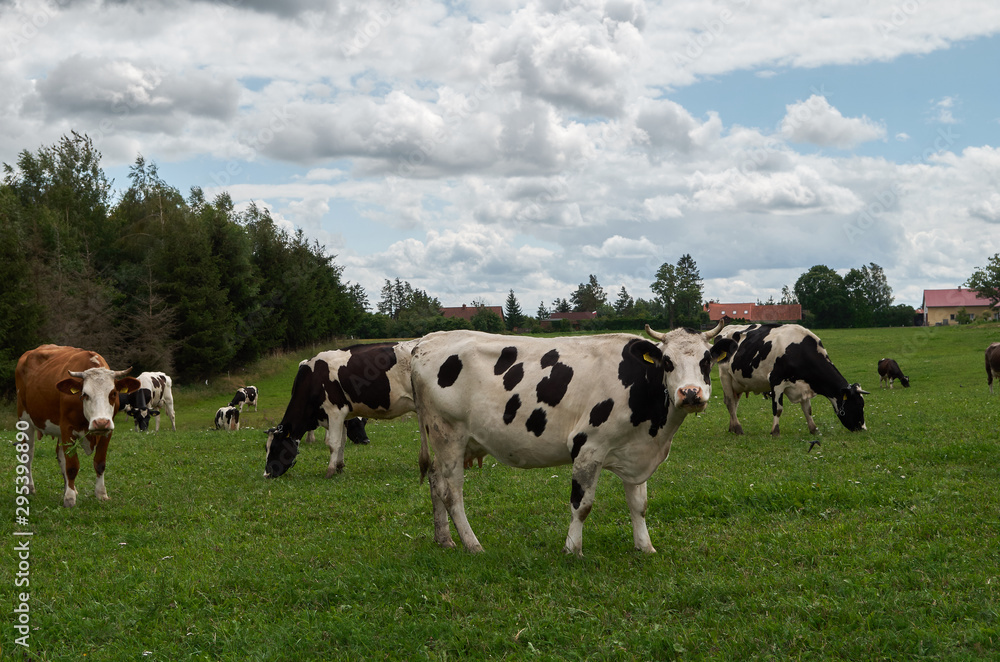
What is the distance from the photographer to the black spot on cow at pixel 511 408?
808 cm

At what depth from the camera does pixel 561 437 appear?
7.93 m

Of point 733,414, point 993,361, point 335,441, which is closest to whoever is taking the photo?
point 335,441

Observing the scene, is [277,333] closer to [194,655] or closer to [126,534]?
[126,534]

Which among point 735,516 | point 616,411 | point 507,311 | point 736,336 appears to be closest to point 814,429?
point 736,336

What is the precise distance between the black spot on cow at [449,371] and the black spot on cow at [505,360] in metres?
0.48

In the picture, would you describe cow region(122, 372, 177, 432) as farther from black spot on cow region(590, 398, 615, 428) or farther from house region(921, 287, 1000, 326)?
house region(921, 287, 1000, 326)

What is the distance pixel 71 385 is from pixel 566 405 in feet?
25.2

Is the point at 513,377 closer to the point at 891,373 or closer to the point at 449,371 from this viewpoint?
the point at 449,371

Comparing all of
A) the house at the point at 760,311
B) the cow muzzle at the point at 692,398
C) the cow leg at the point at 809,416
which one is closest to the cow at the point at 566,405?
the cow muzzle at the point at 692,398

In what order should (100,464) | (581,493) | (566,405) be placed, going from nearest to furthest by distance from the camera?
(581,493) → (566,405) → (100,464)

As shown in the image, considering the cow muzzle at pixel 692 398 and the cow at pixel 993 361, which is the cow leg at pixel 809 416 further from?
the cow at pixel 993 361

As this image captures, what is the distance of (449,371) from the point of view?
8656 mm

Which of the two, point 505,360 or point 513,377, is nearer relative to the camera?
point 513,377

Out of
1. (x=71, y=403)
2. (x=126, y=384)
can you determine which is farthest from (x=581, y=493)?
(x=71, y=403)
